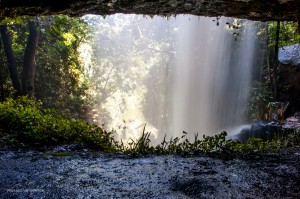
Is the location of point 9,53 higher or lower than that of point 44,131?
higher

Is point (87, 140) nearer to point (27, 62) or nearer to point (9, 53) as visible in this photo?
point (27, 62)

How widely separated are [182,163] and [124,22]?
36.8m

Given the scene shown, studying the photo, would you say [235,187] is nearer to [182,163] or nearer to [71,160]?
[182,163]

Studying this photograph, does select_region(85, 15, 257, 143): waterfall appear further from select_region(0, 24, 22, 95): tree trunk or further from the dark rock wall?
the dark rock wall

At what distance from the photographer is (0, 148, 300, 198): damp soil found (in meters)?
3.26

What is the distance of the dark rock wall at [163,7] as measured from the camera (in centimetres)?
396

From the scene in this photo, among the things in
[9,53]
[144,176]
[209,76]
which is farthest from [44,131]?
[209,76]

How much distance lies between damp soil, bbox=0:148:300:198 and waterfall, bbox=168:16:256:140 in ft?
54.3

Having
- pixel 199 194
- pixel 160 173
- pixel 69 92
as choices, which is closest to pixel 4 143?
pixel 160 173

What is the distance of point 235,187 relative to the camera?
3.55 metres

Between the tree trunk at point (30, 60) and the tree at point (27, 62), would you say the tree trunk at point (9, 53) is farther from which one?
the tree trunk at point (30, 60)

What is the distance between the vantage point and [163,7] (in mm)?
4480

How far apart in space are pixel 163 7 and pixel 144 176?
9.71 ft

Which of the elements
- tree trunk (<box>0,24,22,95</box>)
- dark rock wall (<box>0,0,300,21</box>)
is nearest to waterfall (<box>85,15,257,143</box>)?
tree trunk (<box>0,24,22,95</box>)
